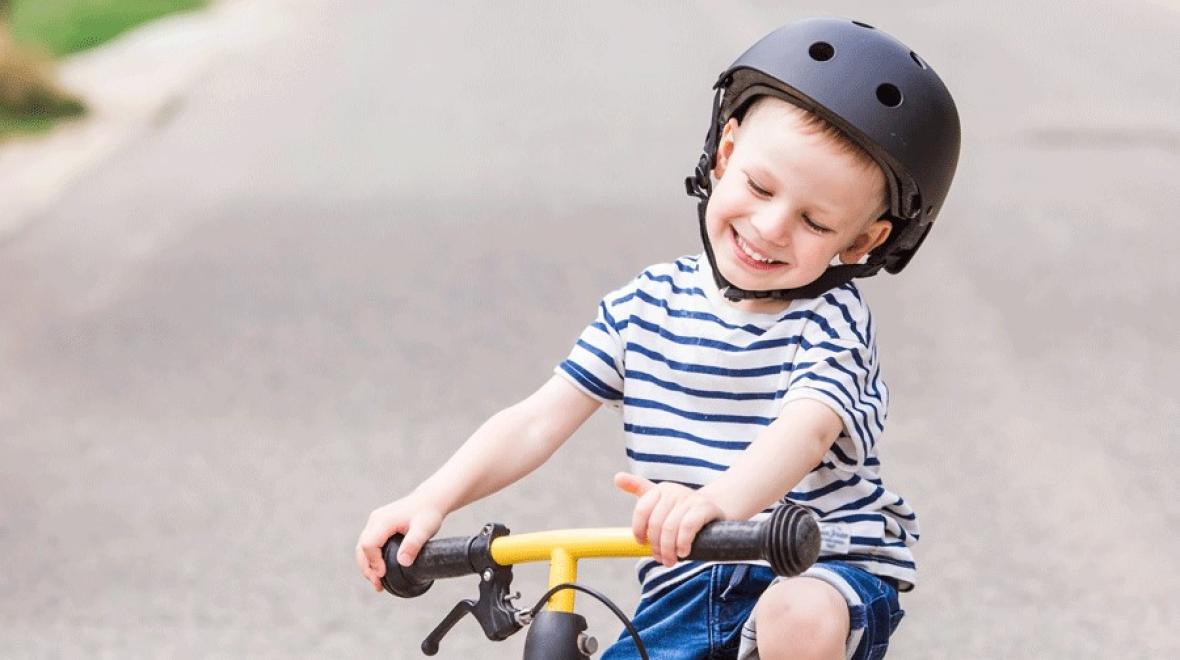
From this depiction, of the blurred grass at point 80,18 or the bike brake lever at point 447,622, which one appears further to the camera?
the blurred grass at point 80,18

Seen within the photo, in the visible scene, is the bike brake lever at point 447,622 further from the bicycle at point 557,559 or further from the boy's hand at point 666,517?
the boy's hand at point 666,517

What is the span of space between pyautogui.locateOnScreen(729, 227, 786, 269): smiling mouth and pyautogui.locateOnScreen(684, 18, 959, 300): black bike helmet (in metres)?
0.07

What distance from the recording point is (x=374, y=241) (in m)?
9.27

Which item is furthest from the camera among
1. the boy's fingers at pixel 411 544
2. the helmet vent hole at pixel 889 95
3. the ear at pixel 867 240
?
the ear at pixel 867 240

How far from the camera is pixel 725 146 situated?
2.93 metres

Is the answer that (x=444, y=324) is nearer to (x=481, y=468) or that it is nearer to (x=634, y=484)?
(x=481, y=468)

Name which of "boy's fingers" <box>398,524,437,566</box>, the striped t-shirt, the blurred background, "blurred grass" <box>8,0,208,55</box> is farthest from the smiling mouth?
"blurred grass" <box>8,0,208,55</box>

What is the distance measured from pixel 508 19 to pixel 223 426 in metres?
10.0

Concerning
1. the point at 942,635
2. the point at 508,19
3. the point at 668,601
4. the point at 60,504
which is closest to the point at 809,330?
the point at 668,601

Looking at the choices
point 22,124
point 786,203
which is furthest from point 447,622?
point 22,124

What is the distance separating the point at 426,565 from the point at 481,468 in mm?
300

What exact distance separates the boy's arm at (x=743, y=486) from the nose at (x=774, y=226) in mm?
230

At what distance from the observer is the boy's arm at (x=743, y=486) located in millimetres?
2330

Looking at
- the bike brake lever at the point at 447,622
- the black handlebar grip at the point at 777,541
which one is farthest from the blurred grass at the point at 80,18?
the black handlebar grip at the point at 777,541
